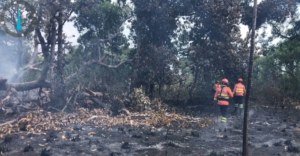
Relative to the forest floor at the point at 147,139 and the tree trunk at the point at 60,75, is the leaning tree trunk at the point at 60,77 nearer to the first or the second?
the tree trunk at the point at 60,75

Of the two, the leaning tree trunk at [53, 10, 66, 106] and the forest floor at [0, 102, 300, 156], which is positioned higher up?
the leaning tree trunk at [53, 10, 66, 106]

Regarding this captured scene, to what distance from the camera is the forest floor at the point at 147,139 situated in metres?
7.45

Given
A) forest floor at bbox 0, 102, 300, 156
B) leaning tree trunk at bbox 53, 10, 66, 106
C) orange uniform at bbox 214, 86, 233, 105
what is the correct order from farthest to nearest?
leaning tree trunk at bbox 53, 10, 66, 106 → orange uniform at bbox 214, 86, 233, 105 → forest floor at bbox 0, 102, 300, 156

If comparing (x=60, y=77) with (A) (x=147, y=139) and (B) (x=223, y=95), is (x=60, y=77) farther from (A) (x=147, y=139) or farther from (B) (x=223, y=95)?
(B) (x=223, y=95)

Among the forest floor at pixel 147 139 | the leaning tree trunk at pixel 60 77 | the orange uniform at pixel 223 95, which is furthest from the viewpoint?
the leaning tree trunk at pixel 60 77

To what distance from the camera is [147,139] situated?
29.2ft

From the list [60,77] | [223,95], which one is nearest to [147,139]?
[223,95]

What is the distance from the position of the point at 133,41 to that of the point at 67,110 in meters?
7.37

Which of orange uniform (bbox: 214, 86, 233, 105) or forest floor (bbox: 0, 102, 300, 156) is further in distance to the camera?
orange uniform (bbox: 214, 86, 233, 105)

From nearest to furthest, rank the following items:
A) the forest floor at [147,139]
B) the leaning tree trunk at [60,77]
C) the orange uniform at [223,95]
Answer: the forest floor at [147,139] → the orange uniform at [223,95] → the leaning tree trunk at [60,77]

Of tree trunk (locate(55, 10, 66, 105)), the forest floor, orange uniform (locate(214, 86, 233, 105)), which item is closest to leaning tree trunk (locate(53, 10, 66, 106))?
tree trunk (locate(55, 10, 66, 105))

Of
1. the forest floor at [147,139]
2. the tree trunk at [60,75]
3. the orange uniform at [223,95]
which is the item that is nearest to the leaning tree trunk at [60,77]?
the tree trunk at [60,75]

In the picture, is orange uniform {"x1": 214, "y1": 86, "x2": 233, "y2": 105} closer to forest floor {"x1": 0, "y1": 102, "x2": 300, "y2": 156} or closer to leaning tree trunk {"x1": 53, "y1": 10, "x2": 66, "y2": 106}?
forest floor {"x1": 0, "y1": 102, "x2": 300, "y2": 156}

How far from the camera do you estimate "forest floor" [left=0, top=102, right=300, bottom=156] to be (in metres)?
7.45
